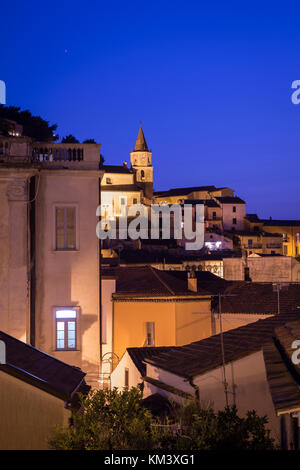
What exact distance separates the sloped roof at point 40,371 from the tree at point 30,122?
3950cm

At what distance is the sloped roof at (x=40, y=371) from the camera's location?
959 cm

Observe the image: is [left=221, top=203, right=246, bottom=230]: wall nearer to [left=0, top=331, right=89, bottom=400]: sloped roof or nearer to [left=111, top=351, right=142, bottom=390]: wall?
[left=111, top=351, right=142, bottom=390]: wall

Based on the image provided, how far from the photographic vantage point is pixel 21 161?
1859 centimetres

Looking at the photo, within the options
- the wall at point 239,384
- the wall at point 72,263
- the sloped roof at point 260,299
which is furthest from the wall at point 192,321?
the wall at point 239,384

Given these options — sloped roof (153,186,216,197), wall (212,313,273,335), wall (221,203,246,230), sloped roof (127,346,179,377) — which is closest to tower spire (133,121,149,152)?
sloped roof (153,186,216,197)

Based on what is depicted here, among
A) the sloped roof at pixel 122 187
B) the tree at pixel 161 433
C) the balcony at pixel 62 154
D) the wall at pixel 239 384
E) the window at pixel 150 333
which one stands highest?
the sloped roof at pixel 122 187

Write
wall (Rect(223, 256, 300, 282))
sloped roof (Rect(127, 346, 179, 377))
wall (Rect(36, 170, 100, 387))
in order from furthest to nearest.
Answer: wall (Rect(223, 256, 300, 282)) → wall (Rect(36, 170, 100, 387)) → sloped roof (Rect(127, 346, 179, 377))

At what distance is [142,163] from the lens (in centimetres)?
15262

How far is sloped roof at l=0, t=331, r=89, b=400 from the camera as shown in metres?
9.59

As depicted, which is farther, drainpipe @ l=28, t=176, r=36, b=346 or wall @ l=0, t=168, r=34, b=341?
drainpipe @ l=28, t=176, r=36, b=346

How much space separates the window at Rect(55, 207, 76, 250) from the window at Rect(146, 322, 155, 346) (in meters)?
9.28

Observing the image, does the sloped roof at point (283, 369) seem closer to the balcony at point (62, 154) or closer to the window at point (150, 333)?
the balcony at point (62, 154)

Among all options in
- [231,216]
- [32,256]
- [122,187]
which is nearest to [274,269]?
[32,256]

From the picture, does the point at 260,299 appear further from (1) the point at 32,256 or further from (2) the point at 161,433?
(2) the point at 161,433
